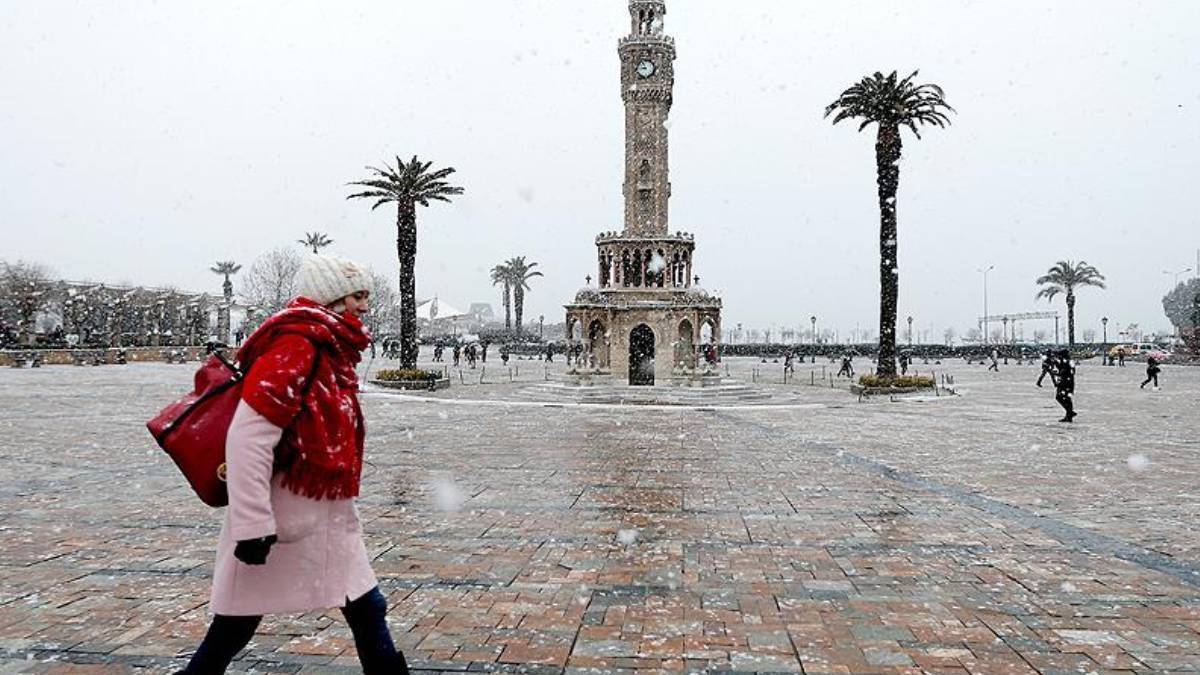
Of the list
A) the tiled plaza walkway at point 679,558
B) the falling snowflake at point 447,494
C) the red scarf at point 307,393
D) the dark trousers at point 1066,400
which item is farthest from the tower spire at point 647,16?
the red scarf at point 307,393

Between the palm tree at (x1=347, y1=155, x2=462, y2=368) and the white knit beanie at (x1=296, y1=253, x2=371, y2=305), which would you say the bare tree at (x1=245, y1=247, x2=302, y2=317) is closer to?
the palm tree at (x1=347, y1=155, x2=462, y2=368)

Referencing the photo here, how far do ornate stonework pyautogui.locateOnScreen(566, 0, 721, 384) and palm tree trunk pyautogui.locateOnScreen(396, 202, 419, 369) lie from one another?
7512 millimetres

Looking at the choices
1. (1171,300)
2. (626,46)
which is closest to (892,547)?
(626,46)

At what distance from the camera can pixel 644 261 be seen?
40.3 meters

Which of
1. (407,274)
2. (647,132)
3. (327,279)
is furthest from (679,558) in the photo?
(647,132)

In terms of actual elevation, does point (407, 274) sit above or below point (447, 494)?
above

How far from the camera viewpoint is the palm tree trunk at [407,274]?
35125 mm

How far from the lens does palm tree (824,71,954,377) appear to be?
105 ft

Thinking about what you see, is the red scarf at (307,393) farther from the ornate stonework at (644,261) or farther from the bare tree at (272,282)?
the bare tree at (272,282)

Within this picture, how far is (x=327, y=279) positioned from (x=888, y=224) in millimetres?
31552

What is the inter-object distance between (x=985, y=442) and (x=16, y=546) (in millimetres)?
14378

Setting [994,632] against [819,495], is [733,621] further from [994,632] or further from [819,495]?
[819,495]

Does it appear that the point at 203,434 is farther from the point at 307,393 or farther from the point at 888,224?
the point at 888,224

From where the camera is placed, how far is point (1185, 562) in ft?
21.8
